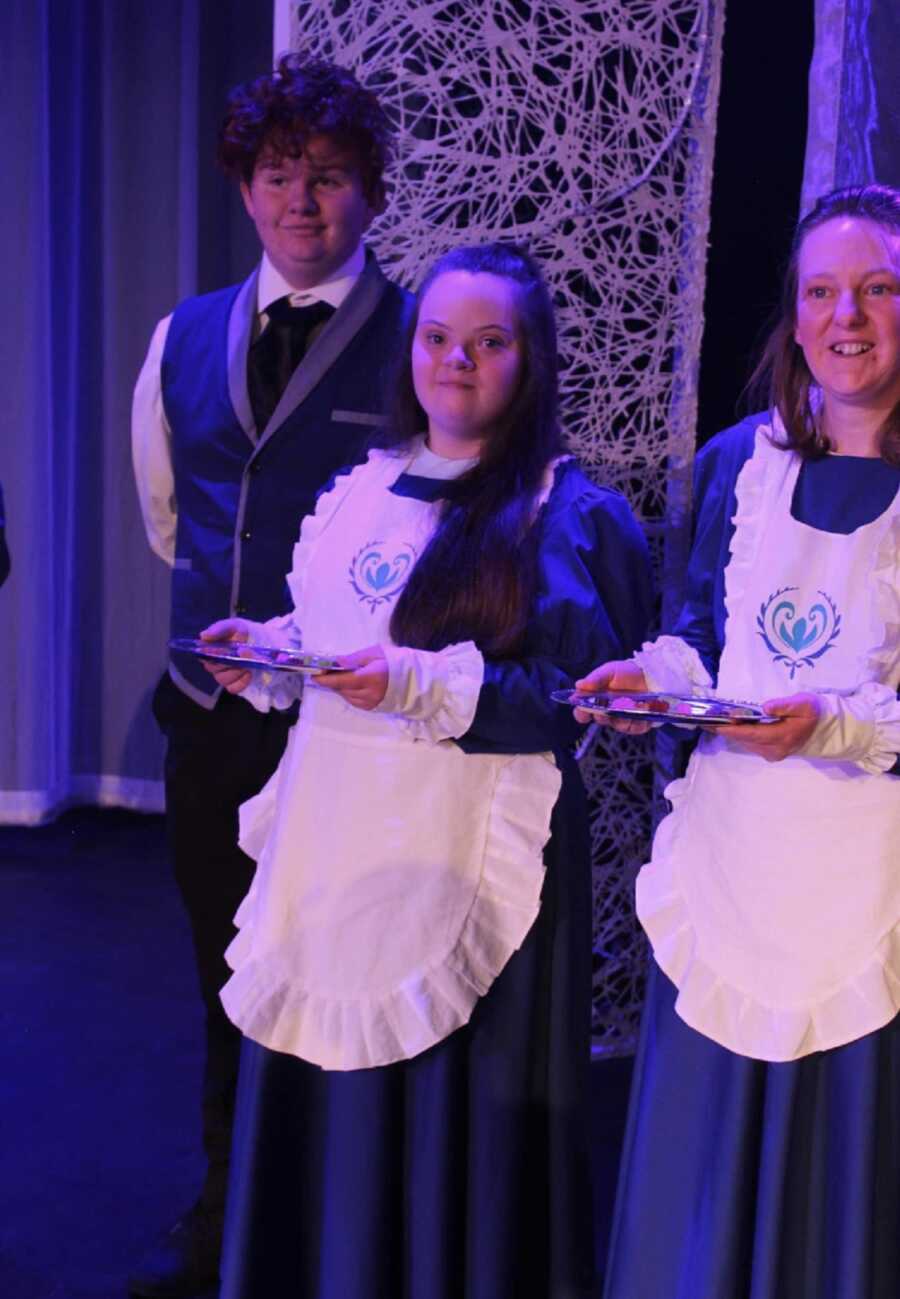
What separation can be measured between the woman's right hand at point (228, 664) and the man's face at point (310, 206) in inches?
24.9

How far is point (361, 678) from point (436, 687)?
0.34 feet

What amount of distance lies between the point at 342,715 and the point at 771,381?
71 cm

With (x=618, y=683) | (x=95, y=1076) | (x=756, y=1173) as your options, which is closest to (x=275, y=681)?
(x=618, y=683)

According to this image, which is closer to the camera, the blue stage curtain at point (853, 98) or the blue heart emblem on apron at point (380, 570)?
the blue heart emblem on apron at point (380, 570)

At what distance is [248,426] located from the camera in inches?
92.4

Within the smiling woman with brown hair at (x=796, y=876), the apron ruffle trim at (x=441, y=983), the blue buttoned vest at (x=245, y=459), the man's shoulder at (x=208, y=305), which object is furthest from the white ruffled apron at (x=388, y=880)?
the man's shoulder at (x=208, y=305)

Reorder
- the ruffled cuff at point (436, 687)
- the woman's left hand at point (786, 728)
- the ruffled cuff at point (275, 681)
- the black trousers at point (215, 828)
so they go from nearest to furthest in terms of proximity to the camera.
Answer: the woman's left hand at point (786, 728) → the ruffled cuff at point (436, 687) → the ruffled cuff at point (275, 681) → the black trousers at point (215, 828)

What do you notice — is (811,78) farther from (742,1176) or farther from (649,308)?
(742,1176)

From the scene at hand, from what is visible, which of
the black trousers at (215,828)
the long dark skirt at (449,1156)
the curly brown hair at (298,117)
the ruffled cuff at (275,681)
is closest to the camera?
the long dark skirt at (449,1156)

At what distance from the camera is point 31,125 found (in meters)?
5.15

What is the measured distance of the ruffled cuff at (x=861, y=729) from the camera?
1.63 m

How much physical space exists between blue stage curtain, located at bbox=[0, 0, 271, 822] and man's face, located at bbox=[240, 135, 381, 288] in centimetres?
313

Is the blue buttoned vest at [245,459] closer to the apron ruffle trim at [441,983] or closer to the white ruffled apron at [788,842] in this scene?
the apron ruffle trim at [441,983]

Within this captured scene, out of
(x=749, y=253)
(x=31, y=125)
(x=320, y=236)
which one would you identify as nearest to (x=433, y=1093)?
(x=320, y=236)
